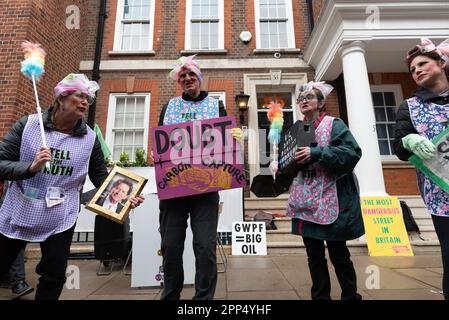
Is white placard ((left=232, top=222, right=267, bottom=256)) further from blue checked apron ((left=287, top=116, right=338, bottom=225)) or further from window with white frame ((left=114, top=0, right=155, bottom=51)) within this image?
window with white frame ((left=114, top=0, right=155, bottom=51))

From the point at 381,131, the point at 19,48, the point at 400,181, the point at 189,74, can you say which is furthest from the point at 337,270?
the point at 381,131

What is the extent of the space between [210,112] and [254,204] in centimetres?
473

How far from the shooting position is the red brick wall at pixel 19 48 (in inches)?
210

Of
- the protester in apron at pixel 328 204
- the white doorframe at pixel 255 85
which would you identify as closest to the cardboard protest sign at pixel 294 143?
the protester in apron at pixel 328 204

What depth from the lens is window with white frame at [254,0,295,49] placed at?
8.14 meters

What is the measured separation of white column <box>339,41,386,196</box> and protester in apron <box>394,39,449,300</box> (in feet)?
11.6

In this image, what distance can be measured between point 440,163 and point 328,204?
0.74 m

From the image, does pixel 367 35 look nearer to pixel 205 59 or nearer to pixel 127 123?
pixel 205 59

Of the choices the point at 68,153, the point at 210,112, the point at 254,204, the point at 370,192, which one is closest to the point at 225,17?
the point at 254,204

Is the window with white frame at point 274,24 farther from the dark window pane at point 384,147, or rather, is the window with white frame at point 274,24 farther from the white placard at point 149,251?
the white placard at point 149,251

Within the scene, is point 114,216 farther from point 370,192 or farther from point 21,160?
point 370,192

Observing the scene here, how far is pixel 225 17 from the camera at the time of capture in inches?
321

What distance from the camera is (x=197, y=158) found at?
2.07 meters

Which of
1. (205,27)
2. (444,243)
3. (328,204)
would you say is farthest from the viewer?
(205,27)
